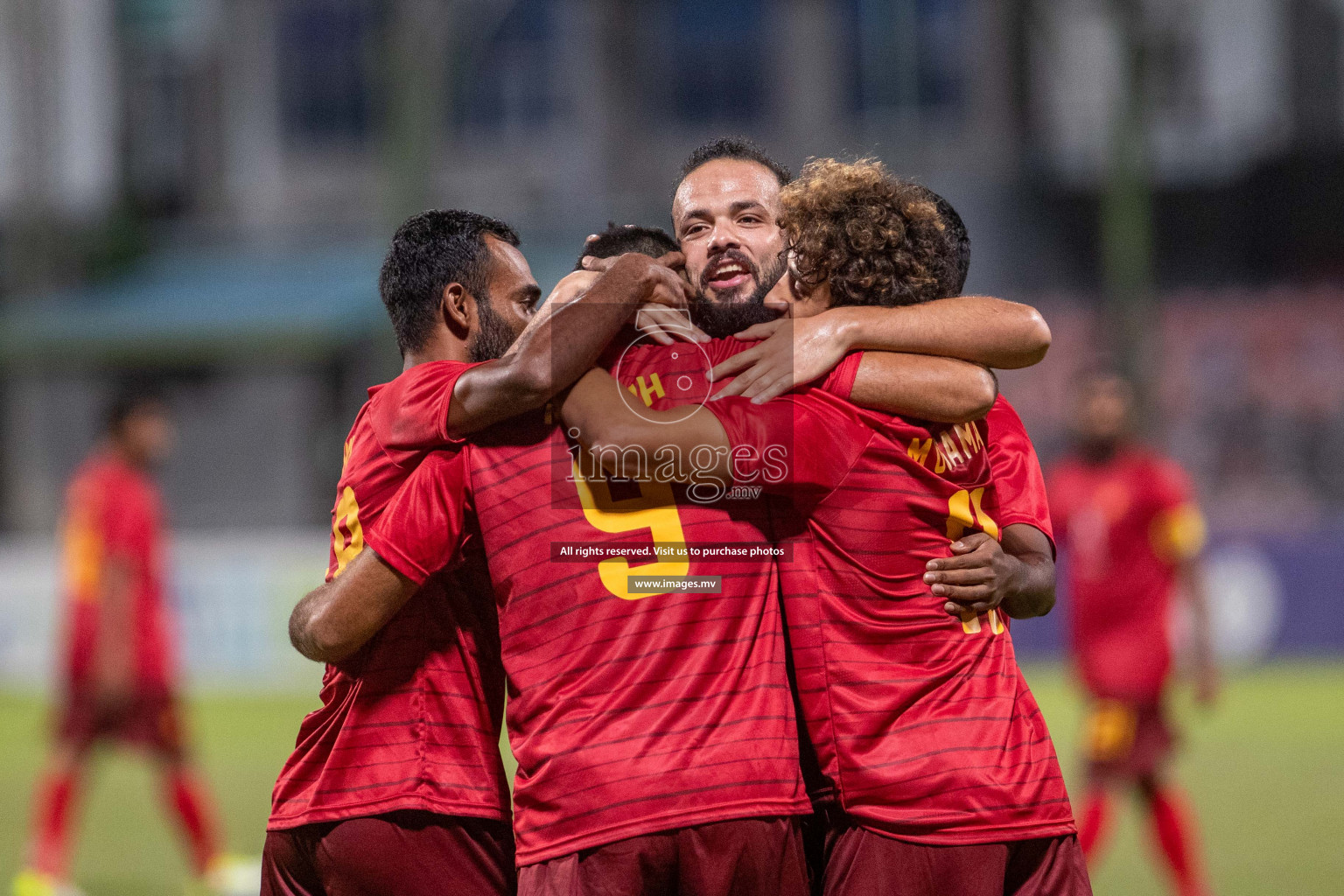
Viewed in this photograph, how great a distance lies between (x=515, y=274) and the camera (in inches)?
115

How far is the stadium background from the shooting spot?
1798 cm

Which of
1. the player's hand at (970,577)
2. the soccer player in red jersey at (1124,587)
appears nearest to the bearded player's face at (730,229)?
the player's hand at (970,577)

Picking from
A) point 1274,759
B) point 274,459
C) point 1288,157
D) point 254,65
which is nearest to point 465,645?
point 1274,759

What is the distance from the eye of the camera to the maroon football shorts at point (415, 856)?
2701mm

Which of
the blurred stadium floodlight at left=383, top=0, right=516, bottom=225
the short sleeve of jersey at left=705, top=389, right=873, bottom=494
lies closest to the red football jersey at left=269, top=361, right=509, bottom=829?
the short sleeve of jersey at left=705, top=389, right=873, bottom=494

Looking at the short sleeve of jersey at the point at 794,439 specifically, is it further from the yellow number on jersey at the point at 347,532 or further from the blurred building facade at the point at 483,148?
the blurred building facade at the point at 483,148

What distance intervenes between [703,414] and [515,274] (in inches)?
26.1

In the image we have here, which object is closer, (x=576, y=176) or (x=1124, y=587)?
(x=1124, y=587)

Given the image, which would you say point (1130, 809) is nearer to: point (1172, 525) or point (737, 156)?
point (1172, 525)

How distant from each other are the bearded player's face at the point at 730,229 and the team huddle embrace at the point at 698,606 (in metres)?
0.22

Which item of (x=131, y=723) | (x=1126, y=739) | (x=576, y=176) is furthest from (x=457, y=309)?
(x=576, y=176)

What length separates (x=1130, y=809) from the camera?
841cm

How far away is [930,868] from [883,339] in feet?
3.04

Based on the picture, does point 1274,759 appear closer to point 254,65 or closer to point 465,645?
point 465,645
